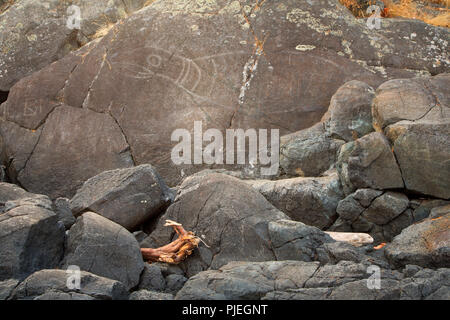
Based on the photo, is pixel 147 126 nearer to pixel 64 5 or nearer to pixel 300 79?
pixel 300 79

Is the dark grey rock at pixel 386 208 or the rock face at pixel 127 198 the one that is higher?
the rock face at pixel 127 198

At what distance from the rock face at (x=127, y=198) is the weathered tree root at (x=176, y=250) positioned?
16.4 inches

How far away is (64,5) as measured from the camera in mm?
9609

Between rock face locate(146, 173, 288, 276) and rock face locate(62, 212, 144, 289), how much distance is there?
0.66 metres

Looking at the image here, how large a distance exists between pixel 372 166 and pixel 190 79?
104 inches

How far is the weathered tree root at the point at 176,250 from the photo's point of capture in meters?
5.84

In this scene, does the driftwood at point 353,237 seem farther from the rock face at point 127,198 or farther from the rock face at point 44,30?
the rock face at point 44,30

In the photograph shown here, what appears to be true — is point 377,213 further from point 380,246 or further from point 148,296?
point 148,296

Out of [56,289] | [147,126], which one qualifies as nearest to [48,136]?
[147,126]

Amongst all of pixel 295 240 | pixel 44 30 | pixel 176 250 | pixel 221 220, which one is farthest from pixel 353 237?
pixel 44 30

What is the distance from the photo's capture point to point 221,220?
594 cm

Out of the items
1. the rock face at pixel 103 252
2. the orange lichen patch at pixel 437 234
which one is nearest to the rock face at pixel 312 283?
the orange lichen patch at pixel 437 234

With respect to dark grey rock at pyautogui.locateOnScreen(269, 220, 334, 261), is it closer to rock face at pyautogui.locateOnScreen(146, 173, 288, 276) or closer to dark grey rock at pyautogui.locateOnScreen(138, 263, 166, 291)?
rock face at pyautogui.locateOnScreen(146, 173, 288, 276)

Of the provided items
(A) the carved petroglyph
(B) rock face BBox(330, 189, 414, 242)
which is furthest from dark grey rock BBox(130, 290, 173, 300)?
(A) the carved petroglyph
